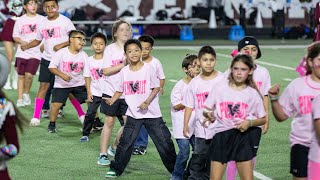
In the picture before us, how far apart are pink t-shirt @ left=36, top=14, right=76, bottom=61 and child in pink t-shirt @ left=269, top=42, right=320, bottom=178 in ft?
24.5

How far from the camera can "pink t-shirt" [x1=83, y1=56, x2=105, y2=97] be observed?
43.3 feet

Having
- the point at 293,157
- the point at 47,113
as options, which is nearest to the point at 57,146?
the point at 47,113

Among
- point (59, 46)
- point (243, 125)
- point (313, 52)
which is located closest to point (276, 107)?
point (313, 52)

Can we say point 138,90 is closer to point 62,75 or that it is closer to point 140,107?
point 140,107

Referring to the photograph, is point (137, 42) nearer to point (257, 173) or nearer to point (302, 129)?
point (257, 173)

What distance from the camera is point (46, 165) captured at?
38.7 ft

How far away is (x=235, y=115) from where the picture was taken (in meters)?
8.61

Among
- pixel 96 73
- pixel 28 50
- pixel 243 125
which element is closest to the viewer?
pixel 243 125

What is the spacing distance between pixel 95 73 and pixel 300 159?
5507 millimetres

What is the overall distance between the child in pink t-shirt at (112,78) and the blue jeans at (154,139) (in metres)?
0.99

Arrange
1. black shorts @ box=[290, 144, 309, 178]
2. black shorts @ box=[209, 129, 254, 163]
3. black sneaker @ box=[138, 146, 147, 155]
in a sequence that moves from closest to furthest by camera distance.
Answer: black shorts @ box=[290, 144, 309, 178], black shorts @ box=[209, 129, 254, 163], black sneaker @ box=[138, 146, 147, 155]

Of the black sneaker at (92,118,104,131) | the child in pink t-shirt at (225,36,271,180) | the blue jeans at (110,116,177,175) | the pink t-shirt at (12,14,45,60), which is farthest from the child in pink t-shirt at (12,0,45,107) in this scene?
the child in pink t-shirt at (225,36,271,180)

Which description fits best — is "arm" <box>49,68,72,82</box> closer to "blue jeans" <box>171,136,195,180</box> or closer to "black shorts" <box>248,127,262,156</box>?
"blue jeans" <box>171,136,195,180</box>

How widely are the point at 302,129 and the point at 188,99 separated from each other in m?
1.79
